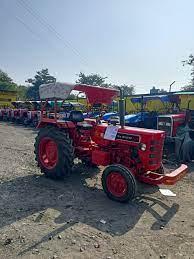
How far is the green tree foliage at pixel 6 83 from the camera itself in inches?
2027

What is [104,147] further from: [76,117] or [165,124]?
[165,124]

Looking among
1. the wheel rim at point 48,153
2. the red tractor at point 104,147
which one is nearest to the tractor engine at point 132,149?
the red tractor at point 104,147

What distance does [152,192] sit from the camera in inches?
225

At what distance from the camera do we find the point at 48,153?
666 centimetres

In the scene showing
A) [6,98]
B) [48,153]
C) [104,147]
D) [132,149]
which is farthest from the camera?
[6,98]

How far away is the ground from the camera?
141 inches

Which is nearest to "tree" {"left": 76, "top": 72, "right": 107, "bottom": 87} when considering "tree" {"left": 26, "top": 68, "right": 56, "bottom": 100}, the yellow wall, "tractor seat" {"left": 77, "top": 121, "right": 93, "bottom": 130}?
"tree" {"left": 26, "top": 68, "right": 56, "bottom": 100}

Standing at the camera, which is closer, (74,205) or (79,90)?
(74,205)

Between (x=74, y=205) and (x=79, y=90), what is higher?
(x=79, y=90)

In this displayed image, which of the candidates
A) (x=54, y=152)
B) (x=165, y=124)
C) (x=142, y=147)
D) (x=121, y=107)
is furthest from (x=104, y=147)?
(x=165, y=124)

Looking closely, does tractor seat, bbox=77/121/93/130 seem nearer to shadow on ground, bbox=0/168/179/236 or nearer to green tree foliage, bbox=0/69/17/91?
shadow on ground, bbox=0/168/179/236

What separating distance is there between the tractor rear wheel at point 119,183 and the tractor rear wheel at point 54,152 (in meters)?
1.13

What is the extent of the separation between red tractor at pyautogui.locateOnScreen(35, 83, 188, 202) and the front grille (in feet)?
11.7

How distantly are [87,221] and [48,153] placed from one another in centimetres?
263
